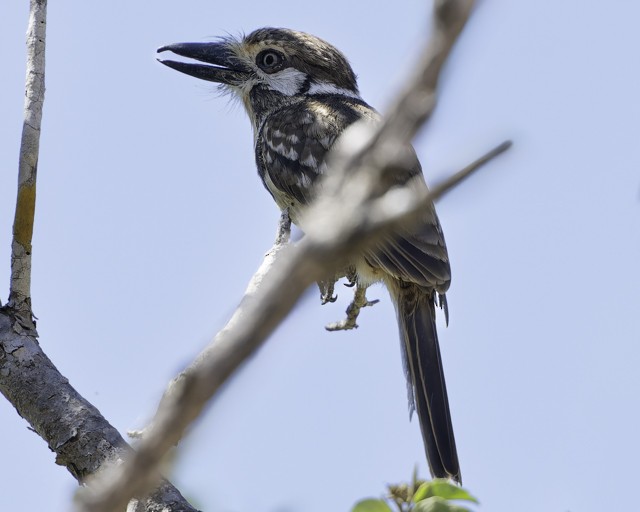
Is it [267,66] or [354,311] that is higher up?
[267,66]

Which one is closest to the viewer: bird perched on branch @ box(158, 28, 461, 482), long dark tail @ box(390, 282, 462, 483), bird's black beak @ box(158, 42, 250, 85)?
long dark tail @ box(390, 282, 462, 483)

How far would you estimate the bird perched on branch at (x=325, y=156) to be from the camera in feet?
13.1

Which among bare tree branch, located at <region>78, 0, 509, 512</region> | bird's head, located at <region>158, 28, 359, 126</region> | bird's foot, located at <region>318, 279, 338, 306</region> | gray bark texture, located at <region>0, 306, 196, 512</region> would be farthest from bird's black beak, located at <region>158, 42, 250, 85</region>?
bare tree branch, located at <region>78, 0, 509, 512</region>

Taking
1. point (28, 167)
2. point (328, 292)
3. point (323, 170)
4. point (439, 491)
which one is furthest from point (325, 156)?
point (439, 491)

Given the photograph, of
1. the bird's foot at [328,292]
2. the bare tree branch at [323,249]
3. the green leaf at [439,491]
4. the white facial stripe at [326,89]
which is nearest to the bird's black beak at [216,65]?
the white facial stripe at [326,89]

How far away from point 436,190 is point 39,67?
252 cm

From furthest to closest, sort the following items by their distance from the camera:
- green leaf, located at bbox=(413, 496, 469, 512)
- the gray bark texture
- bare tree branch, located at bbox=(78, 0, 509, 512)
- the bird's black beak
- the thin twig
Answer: the bird's black beak → the thin twig → the gray bark texture → green leaf, located at bbox=(413, 496, 469, 512) → bare tree branch, located at bbox=(78, 0, 509, 512)

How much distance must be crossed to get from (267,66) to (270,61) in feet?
0.12

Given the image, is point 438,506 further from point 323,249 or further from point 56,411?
point 56,411

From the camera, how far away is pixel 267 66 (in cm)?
538

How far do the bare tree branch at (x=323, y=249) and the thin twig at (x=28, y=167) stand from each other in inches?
96.5

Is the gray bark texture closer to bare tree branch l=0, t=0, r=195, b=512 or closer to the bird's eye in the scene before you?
bare tree branch l=0, t=0, r=195, b=512

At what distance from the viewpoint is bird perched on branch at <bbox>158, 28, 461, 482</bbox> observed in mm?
3996

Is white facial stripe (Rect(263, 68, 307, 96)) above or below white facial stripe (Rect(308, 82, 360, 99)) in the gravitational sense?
above
